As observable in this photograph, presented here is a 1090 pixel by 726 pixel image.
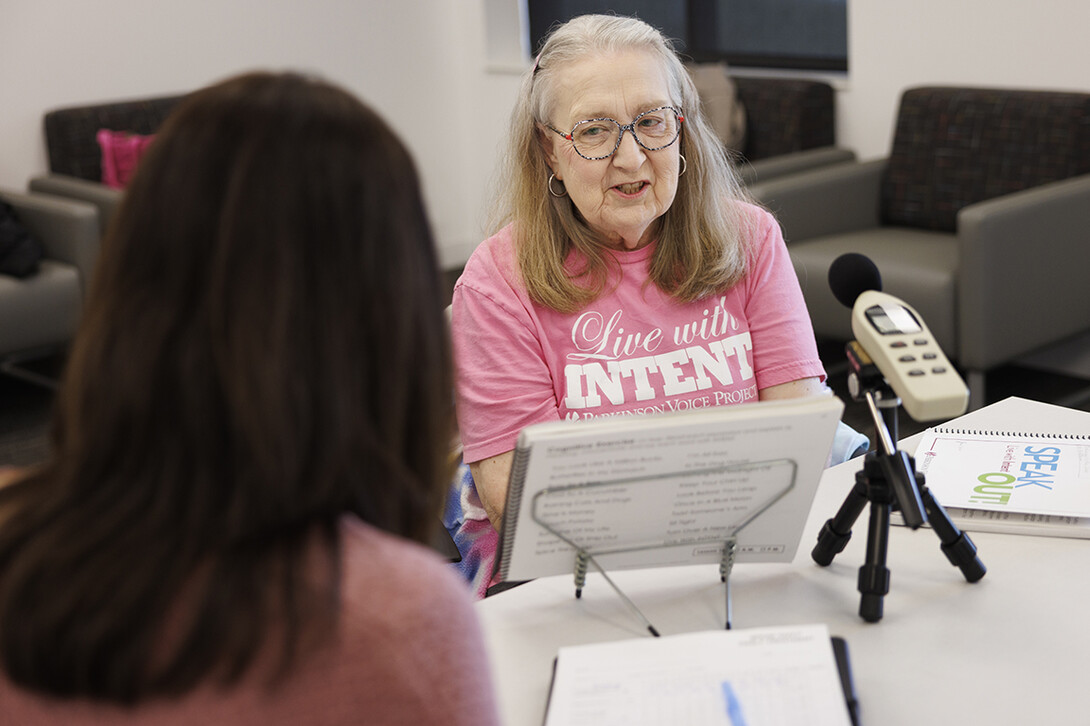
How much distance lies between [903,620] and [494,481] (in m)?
0.57

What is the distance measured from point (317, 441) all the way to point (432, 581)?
0.11 metres

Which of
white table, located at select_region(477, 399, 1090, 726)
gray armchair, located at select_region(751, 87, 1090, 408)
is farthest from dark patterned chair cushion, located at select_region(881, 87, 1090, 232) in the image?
white table, located at select_region(477, 399, 1090, 726)

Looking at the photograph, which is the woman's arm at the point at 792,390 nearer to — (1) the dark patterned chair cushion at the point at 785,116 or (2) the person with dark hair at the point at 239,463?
(2) the person with dark hair at the point at 239,463

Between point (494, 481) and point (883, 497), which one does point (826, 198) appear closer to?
point (494, 481)

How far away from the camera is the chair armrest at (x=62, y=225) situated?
12.9 feet

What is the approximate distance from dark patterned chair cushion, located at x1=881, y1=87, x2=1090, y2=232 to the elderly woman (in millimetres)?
2115

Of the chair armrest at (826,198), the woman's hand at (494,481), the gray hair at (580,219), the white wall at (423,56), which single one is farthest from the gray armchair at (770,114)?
the woman's hand at (494,481)

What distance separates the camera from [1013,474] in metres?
1.43

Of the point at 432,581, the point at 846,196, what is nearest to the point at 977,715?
the point at 432,581

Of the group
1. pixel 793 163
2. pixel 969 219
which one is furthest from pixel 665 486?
pixel 793 163

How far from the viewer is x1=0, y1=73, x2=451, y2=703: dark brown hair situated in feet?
2.11

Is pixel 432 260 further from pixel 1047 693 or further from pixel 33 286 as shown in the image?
pixel 33 286

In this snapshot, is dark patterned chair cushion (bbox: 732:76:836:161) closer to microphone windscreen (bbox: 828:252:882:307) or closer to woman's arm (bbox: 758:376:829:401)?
woman's arm (bbox: 758:376:829:401)

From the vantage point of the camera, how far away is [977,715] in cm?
100
